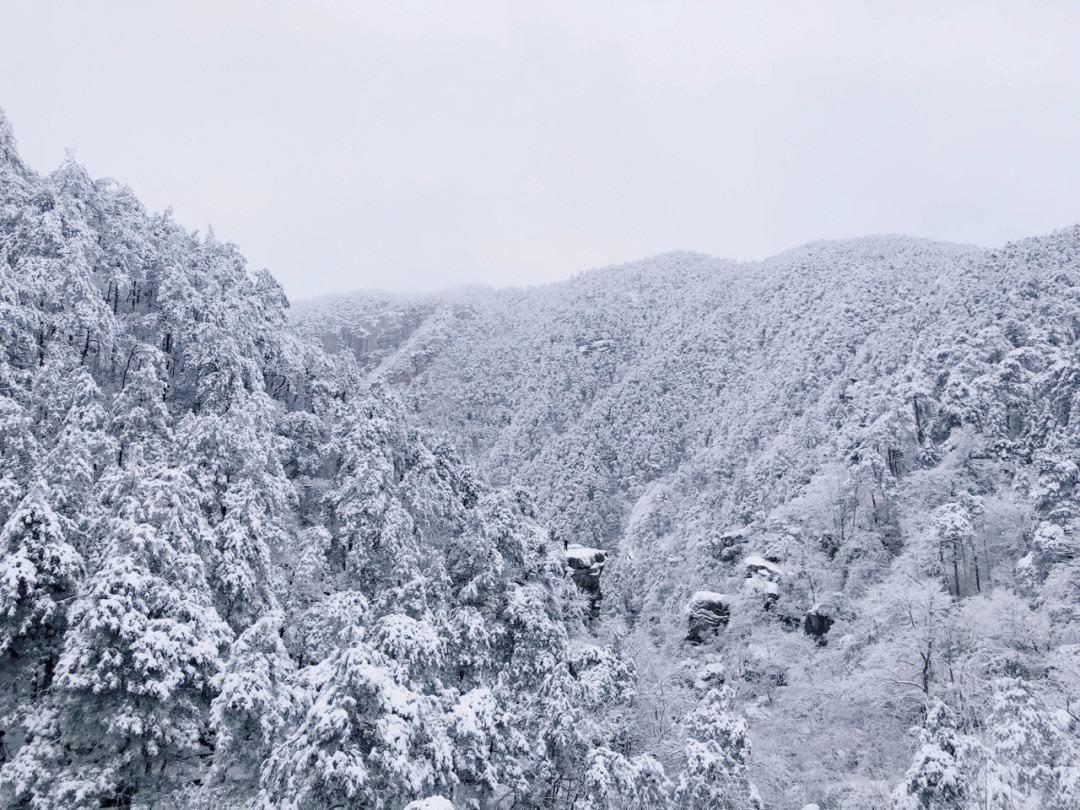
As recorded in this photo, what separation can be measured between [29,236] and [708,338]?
10849cm

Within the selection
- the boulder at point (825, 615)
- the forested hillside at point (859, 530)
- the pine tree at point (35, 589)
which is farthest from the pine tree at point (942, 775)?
the pine tree at point (35, 589)

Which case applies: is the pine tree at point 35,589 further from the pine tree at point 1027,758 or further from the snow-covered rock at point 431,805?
the pine tree at point 1027,758

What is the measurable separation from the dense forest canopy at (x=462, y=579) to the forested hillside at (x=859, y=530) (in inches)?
11.1

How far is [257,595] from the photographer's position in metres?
21.9

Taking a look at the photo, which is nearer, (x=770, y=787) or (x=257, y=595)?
(x=257, y=595)

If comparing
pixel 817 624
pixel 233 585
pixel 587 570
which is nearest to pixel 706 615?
pixel 817 624

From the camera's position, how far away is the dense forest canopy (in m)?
16.1

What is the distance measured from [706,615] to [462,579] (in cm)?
3052

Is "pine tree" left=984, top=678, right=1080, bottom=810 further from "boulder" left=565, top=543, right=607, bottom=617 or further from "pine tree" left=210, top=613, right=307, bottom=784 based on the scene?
"boulder" left=565, top=543, right=607, bottom=617

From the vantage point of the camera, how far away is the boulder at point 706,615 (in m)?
52.4

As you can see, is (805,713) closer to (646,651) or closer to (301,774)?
(646,651)

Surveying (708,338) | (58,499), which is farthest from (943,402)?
(708,338)

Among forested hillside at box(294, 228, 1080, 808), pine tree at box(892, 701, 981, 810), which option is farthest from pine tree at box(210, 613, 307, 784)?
pine tree at box(892, 701, 981, 810)

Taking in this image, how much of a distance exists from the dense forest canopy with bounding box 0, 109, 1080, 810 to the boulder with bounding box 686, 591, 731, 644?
0.59 feet
